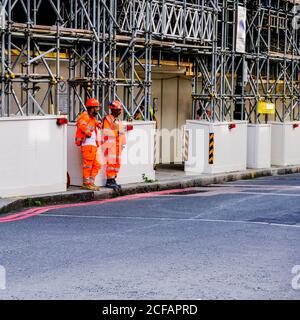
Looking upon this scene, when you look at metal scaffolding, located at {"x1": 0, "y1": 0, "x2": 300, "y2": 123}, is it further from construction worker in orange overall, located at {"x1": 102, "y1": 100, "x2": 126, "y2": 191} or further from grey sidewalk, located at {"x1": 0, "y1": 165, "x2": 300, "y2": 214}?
grey sidewalk, located at {"x1": 0, "y1": 165, "x2": 300, "y2": 214}

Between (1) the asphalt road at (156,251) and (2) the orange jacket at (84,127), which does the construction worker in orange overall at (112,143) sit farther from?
(1) the asphalt road at (156,251)

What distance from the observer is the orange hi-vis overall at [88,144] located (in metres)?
16.9

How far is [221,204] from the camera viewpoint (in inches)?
626

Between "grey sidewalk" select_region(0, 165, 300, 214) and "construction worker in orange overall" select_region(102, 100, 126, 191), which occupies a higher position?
"construction worker in orange overall" select_region(102, 100, 126, 191)

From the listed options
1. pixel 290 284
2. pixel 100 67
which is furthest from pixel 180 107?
pixel 290 284

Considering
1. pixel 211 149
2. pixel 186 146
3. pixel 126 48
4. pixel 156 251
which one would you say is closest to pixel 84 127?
pixel 126 48

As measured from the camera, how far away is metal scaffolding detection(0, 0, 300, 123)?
55.5ft

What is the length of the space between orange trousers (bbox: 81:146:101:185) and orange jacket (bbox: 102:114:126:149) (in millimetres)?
752

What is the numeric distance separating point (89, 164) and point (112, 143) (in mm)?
1006

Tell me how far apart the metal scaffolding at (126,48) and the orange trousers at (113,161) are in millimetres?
1036

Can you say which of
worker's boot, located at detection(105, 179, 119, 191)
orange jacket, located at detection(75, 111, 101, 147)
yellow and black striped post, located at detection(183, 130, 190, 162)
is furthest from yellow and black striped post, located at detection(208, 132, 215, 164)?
orange jacket, located at detection(75, 111, 101, 147)
